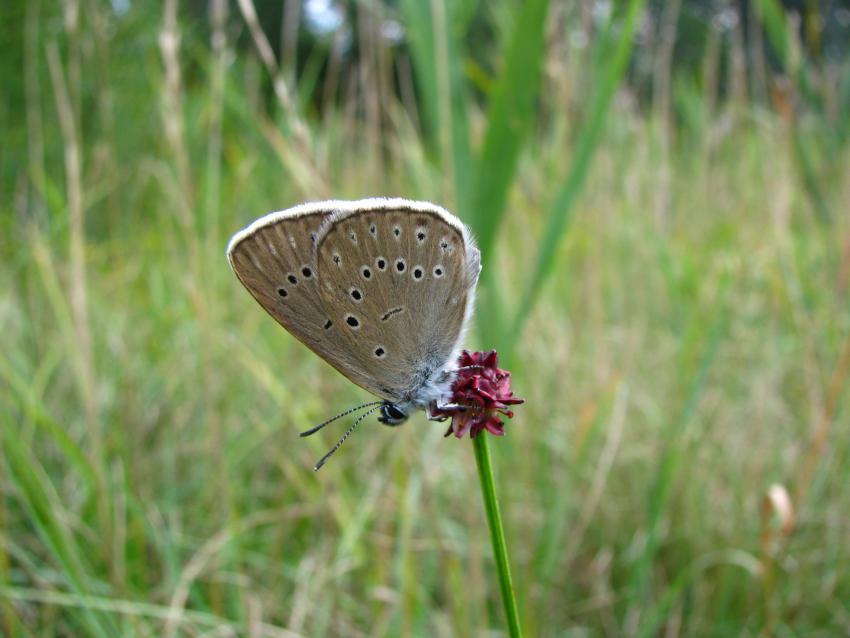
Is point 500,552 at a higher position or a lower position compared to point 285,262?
lower

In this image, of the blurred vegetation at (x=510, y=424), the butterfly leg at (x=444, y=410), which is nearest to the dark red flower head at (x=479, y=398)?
the butterfly leg at (x=444, y=410)

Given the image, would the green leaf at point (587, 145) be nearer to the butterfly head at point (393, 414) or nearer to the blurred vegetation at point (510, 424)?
the blurred vegetation at point (510, 424)

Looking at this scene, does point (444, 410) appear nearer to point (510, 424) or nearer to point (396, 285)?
point (396, 285)

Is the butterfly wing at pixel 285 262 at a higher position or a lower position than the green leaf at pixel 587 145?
lower

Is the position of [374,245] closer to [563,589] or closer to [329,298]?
[329,298]

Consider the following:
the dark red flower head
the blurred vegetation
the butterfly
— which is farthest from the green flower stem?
the blurred vegetation

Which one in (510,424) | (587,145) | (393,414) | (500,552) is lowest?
(500,552)

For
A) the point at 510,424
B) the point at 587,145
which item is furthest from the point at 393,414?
the point at 510,424

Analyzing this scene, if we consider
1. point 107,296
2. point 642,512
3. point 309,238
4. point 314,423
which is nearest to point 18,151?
point 107,296
